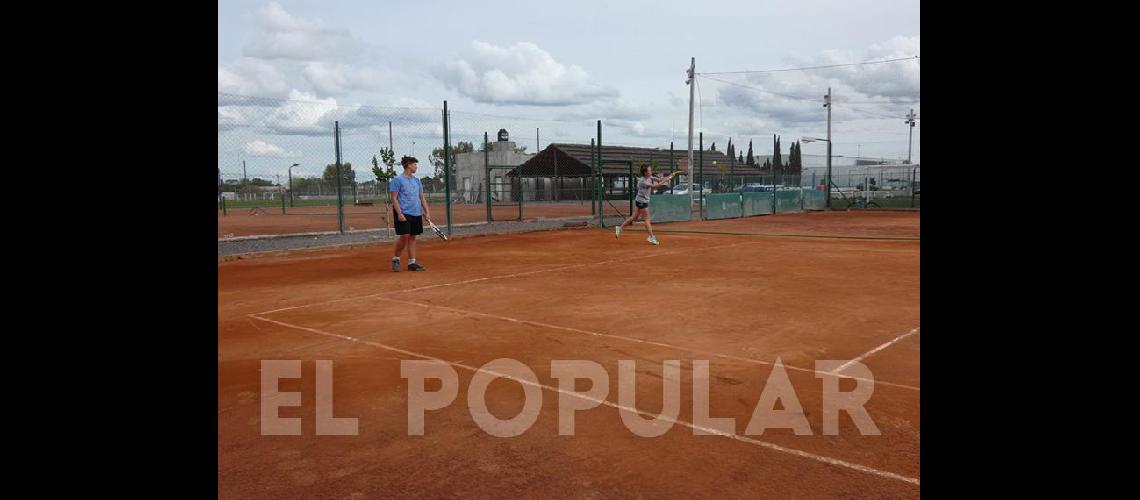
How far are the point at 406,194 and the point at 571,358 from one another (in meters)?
5.97

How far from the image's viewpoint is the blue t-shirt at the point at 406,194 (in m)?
10.7

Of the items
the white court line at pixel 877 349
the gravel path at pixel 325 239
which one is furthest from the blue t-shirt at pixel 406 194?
the white court line at pixel 877 349

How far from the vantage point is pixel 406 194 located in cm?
1068

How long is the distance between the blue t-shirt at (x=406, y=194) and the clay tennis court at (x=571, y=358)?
98cm

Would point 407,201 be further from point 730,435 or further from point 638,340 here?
point 730,435

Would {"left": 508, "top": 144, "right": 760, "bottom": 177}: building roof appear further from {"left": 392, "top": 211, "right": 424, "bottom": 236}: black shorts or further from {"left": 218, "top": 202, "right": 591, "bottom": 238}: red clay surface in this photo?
{"left": 392, "top": 211, "right": 424, "bottom": 236}: black shorts

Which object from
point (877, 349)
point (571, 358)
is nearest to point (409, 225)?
point (571, 358)

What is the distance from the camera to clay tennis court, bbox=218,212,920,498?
3.35m

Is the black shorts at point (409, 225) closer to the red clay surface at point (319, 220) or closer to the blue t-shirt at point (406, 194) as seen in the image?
the blue t-shirt at point (406, 194)
